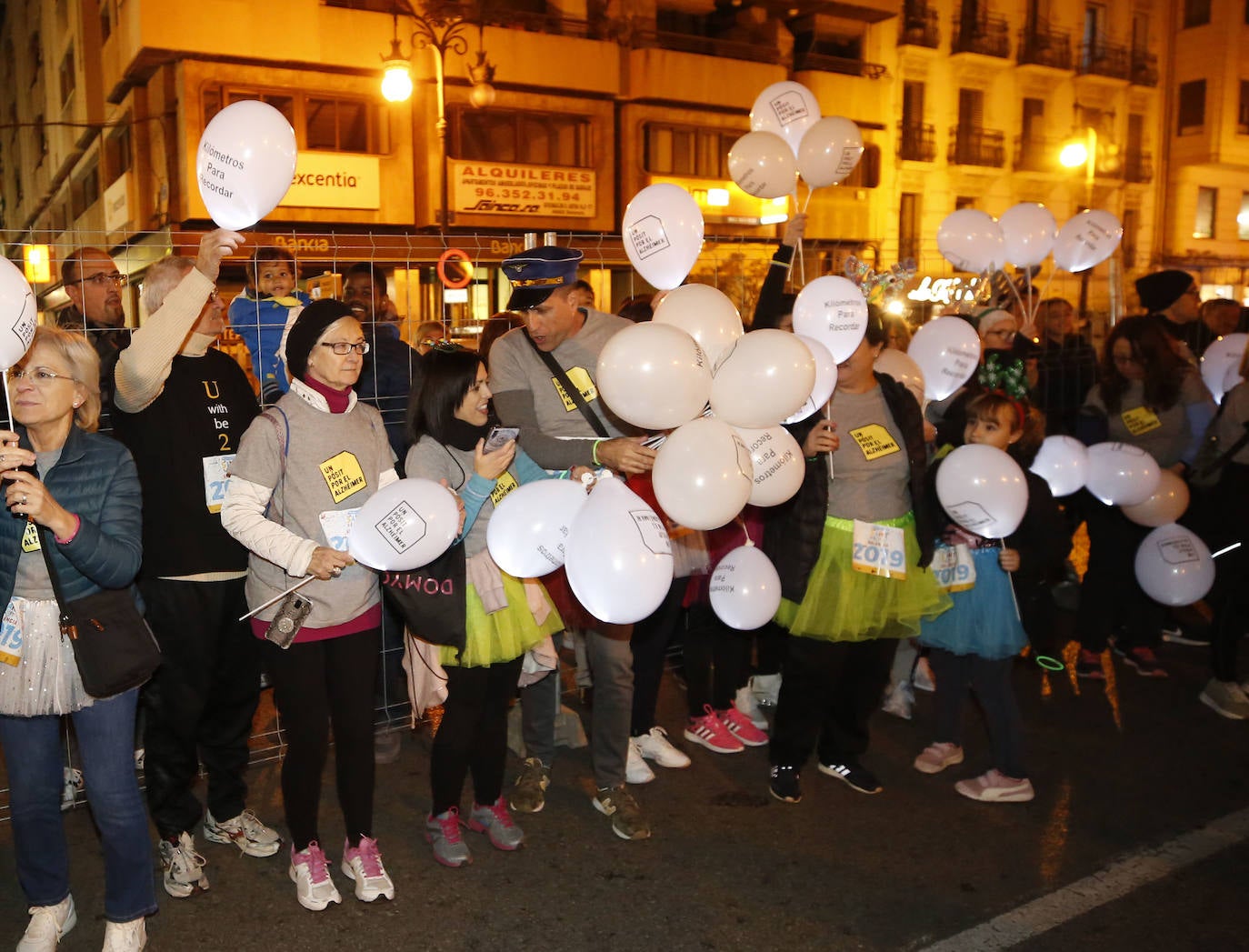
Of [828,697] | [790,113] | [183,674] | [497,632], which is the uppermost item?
[790,113]

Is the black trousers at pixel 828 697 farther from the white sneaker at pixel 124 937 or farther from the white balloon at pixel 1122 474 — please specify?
the white sneaker at pixel 124 937

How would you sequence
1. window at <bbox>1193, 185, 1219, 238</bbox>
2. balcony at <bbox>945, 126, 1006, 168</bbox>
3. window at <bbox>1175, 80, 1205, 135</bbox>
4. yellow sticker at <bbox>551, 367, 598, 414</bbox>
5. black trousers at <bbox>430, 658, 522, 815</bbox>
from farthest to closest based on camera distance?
window at <bbox>1193, 185, 1219, 238</bbox> < window at <bbox>1175, 80, 1205, 135</bbox> < balcony at <bbox>945, 126, 1006, 168</bbox> < yellow sticker at <bbox>551, 367, 598, 414</bbox> < black trousers at <bbox>430, 658, 522, 815</bbox>

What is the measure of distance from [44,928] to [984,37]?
28.9 metres

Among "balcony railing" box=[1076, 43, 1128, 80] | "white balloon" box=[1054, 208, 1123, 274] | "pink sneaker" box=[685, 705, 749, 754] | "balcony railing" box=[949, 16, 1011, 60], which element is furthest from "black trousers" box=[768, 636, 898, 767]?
"balcony railing" box=[1076, 43, 1128, 80]

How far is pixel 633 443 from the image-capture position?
3.67 metres

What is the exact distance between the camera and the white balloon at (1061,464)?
521 centimetres

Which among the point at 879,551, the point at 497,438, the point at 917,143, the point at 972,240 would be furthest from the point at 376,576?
the point at 917,143

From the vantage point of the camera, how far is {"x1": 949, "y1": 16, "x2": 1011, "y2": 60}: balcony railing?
26.2 m

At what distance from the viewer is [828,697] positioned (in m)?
4.39

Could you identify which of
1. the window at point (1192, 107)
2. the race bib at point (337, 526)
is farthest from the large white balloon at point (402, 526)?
the window at point (1192, 107)

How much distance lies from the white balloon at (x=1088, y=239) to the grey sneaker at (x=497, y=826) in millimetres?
4637

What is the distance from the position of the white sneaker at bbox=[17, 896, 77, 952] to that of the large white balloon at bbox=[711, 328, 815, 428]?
2.67 m

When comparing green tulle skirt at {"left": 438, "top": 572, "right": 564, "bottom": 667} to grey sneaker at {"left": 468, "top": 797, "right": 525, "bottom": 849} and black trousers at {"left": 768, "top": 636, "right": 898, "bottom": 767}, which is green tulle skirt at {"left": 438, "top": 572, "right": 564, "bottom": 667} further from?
black trousers at {"left": 768, "top": 636, "right": 898, "bottom": 767}

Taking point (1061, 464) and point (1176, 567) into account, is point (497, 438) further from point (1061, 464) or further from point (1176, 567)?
point (1176, 567)
